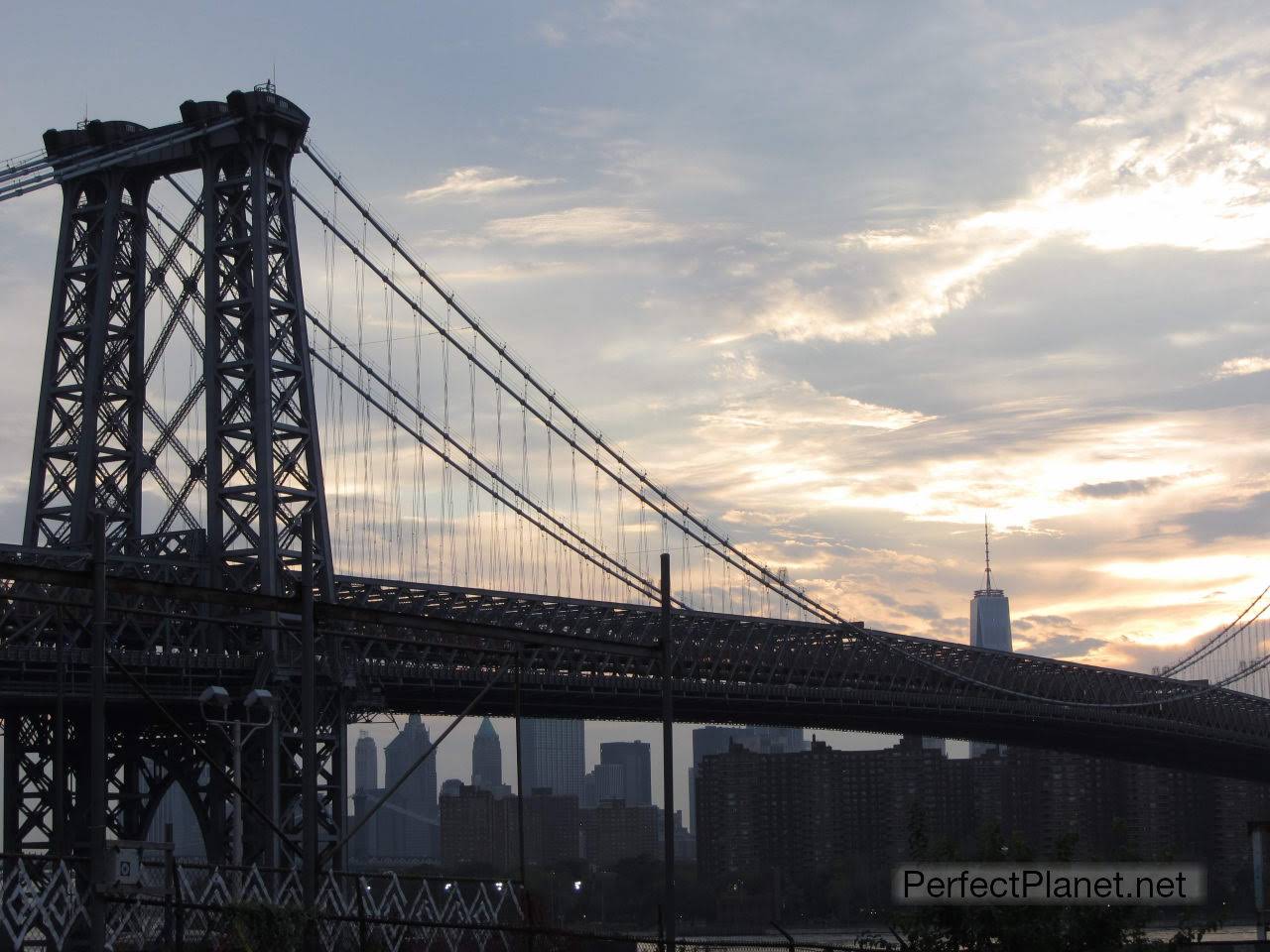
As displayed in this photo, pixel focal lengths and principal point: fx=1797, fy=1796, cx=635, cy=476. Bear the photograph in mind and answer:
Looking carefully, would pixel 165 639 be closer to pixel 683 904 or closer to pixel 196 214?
pixel 196 214

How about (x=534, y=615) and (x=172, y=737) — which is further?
(x=534, y=615)

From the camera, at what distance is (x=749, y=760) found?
191 m

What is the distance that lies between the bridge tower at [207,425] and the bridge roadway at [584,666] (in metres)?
1.10

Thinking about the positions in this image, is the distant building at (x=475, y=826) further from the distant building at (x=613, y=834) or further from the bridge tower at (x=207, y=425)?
the bridge tower at (x=207, y=425)

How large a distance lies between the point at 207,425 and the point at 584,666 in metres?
29.0

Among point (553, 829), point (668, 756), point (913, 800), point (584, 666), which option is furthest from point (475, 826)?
point (668, 756)

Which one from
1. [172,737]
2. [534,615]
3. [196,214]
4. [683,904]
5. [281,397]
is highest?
[196,214]

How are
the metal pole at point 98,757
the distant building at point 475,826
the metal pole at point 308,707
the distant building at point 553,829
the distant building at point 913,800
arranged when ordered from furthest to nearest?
the distant building at point 553,829 < the distant building at point 913,800 < the distant building at point 475,826 < the metal pole at point 308,707 < the metal pole at point 98,757

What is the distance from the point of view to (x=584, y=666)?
82938 millimetres

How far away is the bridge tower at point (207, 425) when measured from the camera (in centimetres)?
5794

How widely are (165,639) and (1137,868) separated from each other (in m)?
35.8

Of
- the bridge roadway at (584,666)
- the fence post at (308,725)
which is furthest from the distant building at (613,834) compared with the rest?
the fence post at (308,725)

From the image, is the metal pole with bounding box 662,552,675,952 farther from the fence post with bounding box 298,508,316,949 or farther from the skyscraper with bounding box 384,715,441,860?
the skyscraper with bounding box 384,715,441,860

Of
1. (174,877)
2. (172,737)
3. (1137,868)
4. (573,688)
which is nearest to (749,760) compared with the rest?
(573,688)
